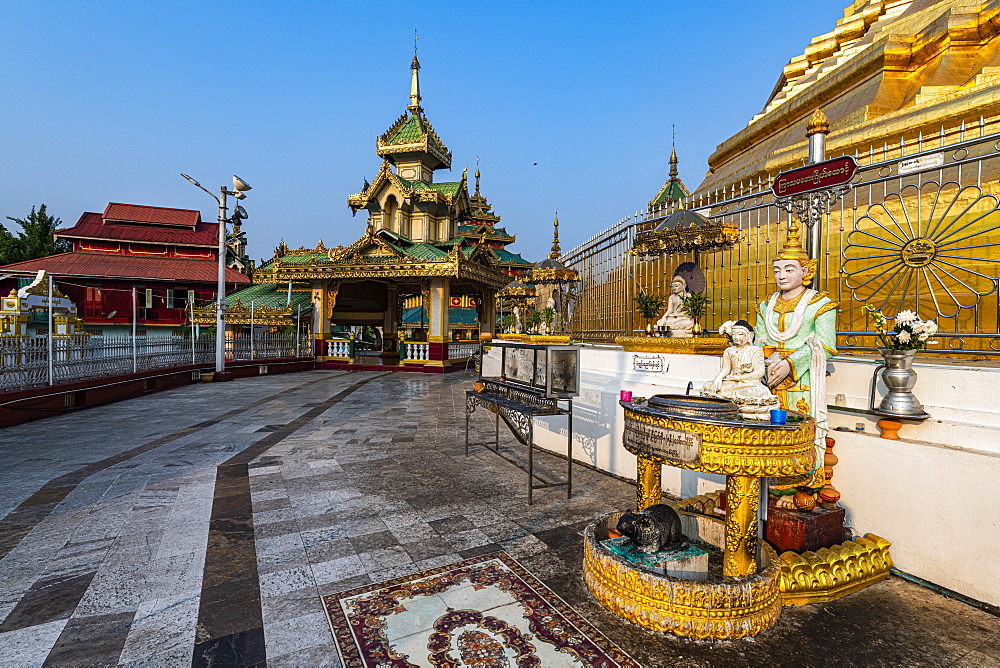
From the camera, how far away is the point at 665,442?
309 cm

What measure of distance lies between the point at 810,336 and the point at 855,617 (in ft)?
7.14

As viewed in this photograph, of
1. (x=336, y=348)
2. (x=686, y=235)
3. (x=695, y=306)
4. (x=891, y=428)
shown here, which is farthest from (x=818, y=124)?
(x=336, y=348)

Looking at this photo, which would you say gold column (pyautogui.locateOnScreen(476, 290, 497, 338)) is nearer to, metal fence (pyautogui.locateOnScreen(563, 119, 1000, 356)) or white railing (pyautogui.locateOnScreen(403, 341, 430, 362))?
white railing (pyautogui.locateOnScreen(403, 341, 430, 362))

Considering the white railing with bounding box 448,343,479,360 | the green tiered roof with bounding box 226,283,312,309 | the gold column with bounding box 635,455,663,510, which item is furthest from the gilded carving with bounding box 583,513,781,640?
the green tiered roof with bounding box 226,283,312,309

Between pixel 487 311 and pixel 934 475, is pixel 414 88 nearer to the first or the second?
pixel 487 311

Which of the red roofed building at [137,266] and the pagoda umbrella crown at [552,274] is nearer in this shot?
the pagoda umbrella crown at [552,274]

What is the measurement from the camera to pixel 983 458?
334cm

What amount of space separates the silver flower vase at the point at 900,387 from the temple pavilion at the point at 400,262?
60.7ft

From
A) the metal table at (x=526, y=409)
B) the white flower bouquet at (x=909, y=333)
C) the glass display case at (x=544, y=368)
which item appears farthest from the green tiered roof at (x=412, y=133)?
the white flower bouquet at (x=909, y=333)

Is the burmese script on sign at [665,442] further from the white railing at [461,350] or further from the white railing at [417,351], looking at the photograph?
the white railing at [461,350]

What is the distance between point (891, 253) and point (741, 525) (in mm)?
5229

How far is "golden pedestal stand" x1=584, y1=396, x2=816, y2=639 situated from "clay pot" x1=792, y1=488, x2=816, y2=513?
847 mm

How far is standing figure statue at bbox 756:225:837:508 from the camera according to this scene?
154 inches

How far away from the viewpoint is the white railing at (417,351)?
22.6 m
